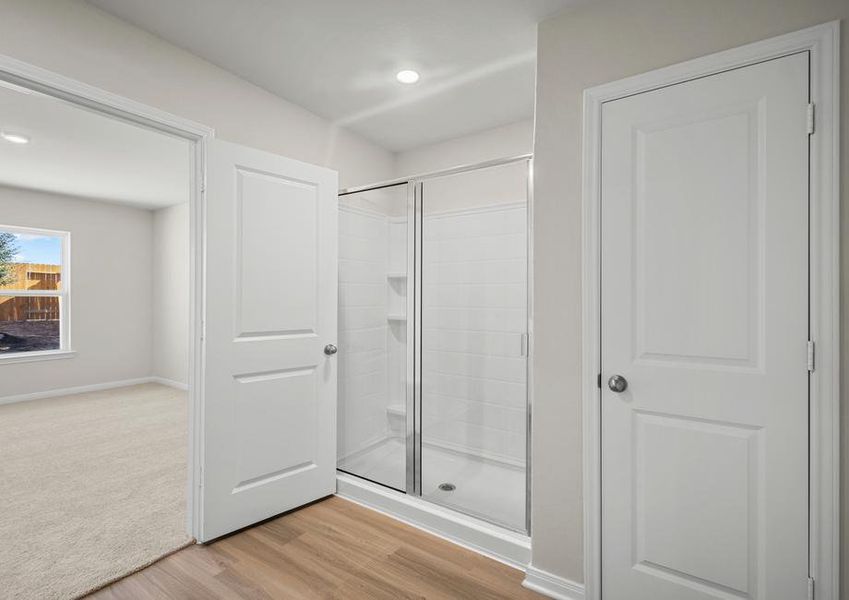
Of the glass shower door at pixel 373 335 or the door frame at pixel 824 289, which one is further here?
the glass shower door at pixel 373 335

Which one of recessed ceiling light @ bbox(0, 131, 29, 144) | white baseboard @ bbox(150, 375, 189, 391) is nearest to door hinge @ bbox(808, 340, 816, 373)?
recessed ceiling light @ bbox(0, 131, 29, 144)

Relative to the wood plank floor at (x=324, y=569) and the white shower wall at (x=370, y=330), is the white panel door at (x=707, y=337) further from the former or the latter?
the white shower wall at (x=370, y=330)

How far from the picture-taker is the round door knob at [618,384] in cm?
171

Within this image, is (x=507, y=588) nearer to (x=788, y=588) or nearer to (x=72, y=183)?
(x=788, y=588)

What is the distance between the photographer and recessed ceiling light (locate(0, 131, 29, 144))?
3541 mm

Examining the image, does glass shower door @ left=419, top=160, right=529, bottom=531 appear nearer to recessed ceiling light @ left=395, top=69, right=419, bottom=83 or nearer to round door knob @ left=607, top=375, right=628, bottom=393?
recessed ceiling light @ left=395, top=69, right=419, bottom=83

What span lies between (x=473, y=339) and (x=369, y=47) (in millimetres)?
1746

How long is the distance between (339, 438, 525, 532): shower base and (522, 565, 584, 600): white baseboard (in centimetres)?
27

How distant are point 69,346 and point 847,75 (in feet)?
24.0

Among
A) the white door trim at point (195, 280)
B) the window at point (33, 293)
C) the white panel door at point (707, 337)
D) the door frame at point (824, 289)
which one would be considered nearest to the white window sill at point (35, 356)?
the window at point (33, 293)

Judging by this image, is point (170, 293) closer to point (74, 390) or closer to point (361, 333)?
point (74, 390)

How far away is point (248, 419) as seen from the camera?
235cm

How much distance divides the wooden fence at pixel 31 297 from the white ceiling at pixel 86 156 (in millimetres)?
1006

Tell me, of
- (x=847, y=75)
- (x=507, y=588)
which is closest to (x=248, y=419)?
(x=507, y=588)
